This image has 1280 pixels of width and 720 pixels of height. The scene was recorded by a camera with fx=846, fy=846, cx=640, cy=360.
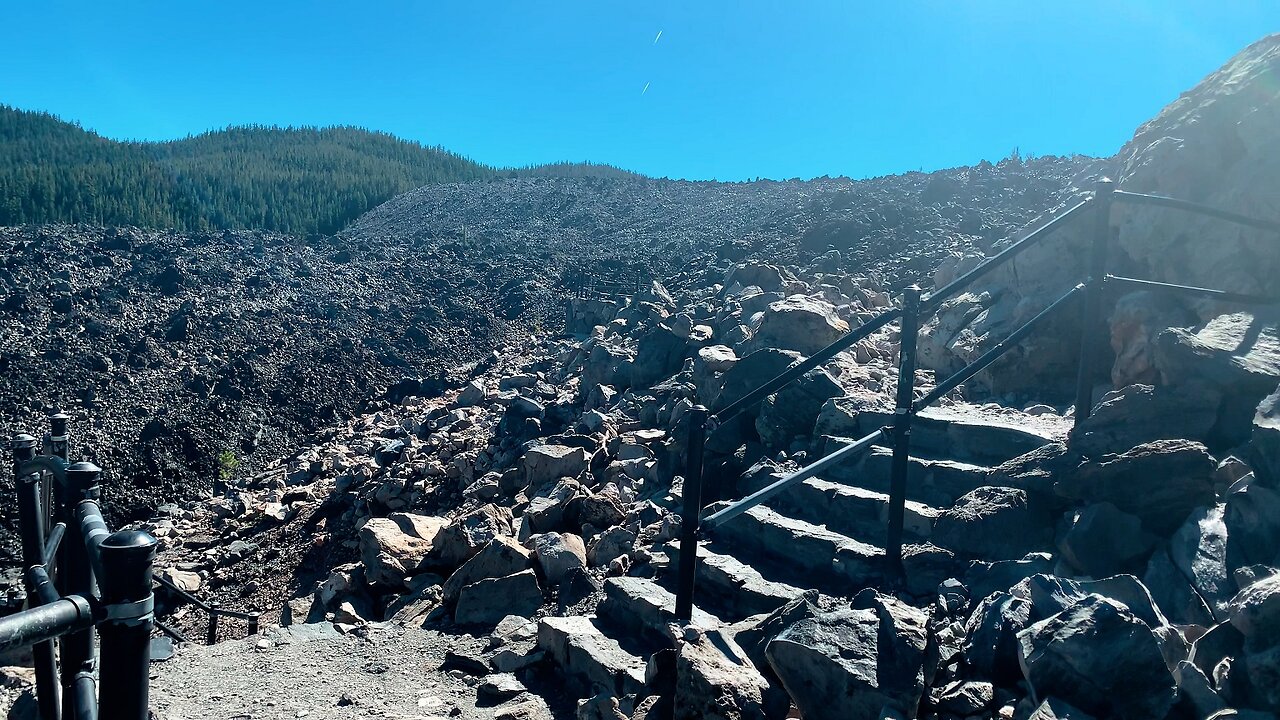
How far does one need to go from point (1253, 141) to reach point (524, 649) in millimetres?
5031

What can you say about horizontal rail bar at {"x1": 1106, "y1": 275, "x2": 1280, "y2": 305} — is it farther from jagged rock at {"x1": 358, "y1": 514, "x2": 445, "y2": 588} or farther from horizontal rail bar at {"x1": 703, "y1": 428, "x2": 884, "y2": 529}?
jagged rock at {"x1": 358, "y1": 514, "x2": 445, "y2": 588}

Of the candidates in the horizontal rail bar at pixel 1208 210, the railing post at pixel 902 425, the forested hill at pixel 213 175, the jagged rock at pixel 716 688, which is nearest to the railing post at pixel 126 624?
the jagged rock at pixel 716 688

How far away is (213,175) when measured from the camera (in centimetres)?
4109

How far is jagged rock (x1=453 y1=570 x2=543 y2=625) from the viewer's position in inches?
192

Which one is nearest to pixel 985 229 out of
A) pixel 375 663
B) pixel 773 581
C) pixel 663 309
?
pixel 663 309

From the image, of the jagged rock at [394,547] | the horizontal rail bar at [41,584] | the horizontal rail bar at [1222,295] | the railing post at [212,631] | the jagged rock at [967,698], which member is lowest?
the railing post at [212,631]

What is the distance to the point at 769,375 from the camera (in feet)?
21.4

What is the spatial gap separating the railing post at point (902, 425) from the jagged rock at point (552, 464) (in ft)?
12.3

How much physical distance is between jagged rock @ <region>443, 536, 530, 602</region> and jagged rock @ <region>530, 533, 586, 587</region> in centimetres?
11

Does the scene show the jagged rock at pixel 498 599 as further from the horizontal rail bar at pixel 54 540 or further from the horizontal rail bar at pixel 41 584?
the horizontal rail bar at pixel 54 540

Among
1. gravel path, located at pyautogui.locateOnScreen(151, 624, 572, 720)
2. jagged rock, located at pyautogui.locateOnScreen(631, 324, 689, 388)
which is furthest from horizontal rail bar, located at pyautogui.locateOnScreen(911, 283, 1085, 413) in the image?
jagged rock, located at pyautogui.locateOnScreen(631, 324, 689, 388)

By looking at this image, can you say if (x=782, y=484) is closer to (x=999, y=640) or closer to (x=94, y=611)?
(x=999, y=640)

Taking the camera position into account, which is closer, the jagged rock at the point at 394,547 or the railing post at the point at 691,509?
the railing post at the point at 691,509

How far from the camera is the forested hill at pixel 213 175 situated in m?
32.8
